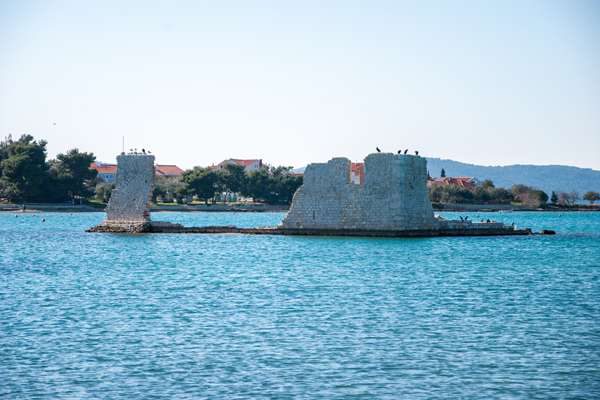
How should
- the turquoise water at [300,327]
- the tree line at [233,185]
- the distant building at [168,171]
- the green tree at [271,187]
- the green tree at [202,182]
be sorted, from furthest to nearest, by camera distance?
the distant building at [168,171], the green tree at [271,187], the tree line at [233,185], the green tree at [202,182], the turquoise water at [300,327]

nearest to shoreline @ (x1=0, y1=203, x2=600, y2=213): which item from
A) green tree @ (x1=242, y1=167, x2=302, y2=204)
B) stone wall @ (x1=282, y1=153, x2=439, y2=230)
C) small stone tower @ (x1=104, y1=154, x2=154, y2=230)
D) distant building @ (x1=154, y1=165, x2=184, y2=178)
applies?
green tree @ (x1=242, y1=167, x2=302, y2=204)

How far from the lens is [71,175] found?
8000cm

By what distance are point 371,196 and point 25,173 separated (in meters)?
44.7

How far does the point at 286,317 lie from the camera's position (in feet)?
59.3

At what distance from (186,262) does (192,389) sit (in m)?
19.1

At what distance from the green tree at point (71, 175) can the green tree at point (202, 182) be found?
8618 mm

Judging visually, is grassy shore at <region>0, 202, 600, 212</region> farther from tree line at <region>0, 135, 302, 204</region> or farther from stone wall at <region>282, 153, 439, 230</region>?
stone wall at <region>282, 153, 439, 230</region>

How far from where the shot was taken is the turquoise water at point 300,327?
12.6 metres

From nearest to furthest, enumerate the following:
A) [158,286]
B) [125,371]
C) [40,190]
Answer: [125,371] < [158,286] < [40,190]

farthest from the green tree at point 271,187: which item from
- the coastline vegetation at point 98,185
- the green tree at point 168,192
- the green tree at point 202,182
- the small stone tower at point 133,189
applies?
the small stone tower at point 133,189

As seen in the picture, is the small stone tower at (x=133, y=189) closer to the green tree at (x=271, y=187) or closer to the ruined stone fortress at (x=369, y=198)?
the ruined stone fortress at (x=369, y=198)

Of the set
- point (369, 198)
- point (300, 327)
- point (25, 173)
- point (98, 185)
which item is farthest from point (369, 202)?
point (98, 185)

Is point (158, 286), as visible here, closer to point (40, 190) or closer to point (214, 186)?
point (40, 190)

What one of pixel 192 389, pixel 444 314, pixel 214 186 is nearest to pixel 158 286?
pixel 444 314
